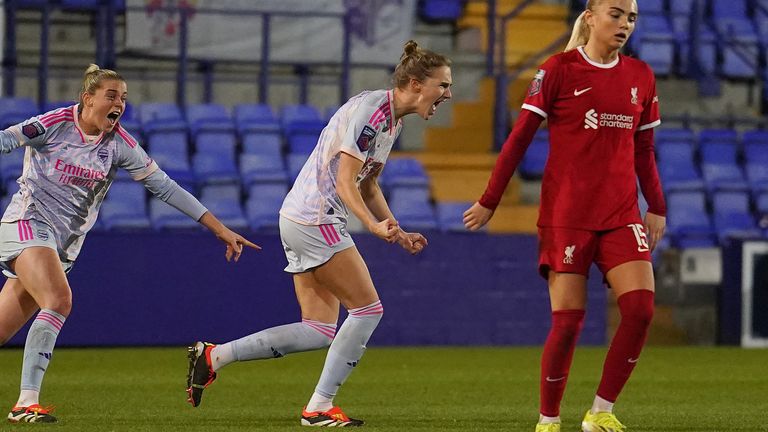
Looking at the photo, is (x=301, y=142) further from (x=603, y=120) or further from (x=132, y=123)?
(x=603, y=120)

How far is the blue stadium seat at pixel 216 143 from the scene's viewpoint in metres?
14.7

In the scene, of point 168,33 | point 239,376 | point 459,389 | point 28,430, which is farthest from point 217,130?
point 28,430

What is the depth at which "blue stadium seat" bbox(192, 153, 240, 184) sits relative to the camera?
14109 mm

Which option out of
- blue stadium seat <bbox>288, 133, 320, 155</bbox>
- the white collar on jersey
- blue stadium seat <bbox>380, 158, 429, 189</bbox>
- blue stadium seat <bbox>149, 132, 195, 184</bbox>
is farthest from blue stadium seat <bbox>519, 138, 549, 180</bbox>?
the white collar on jersey

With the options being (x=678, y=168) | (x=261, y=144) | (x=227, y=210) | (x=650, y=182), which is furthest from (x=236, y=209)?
(x=650, y=182)

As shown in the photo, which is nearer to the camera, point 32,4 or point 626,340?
point 626,340

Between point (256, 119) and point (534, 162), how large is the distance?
3.09 metres

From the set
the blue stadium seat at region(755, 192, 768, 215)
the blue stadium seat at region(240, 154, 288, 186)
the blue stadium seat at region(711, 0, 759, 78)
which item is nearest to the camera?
the blue stadium seat at region(240, 154, 288, 186)

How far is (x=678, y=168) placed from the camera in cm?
1634

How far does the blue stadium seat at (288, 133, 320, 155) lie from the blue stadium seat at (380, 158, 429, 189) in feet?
2.73

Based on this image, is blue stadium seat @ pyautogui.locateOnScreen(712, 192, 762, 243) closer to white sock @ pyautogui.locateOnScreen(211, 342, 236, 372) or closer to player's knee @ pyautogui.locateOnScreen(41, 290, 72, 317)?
white sock @ pyautogui.locateOnScreen(211, 342, 236, 372)

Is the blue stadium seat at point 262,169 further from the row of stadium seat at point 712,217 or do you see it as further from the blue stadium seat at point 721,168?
the blue stadium seat at point 721,168

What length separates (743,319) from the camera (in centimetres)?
1372

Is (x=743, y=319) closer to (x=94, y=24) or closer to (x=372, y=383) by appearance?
(x=372, y=383)
